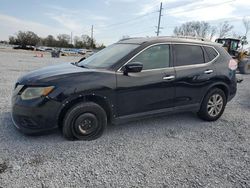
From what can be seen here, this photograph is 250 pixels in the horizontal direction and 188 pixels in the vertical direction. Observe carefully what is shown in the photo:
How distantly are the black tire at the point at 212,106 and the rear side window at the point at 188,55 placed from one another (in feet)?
2.39

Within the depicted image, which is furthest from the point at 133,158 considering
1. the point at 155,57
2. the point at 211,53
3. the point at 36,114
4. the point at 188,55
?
the point at 211,53

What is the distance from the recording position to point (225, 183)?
2.46 m

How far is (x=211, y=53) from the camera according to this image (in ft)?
14.0

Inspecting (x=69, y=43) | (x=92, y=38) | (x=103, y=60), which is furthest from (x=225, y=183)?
(x=69, y=43)

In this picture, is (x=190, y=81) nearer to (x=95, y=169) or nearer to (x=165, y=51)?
(x=165, y=51)

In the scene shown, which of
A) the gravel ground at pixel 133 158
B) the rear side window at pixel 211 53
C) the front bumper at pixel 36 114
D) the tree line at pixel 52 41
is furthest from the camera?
the tree line at pixel 52 41

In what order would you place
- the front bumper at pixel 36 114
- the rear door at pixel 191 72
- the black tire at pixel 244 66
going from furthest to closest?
1. the black tire at pixel 244 66
2. the rear door at pixel 191 72
3. the front bumper at pixel 36 114

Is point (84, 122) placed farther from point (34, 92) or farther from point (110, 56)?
point (110, 56)

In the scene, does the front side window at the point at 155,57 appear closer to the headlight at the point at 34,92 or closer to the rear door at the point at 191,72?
the rear door at the point at 191,72

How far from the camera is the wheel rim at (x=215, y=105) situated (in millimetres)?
4312

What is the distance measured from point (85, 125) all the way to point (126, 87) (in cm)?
90

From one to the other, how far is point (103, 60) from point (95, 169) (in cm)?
196

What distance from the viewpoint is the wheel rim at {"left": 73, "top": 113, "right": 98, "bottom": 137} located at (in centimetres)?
321

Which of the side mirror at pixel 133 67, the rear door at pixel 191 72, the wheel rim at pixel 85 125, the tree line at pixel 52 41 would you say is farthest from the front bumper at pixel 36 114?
the tree line at pixel 52 41
